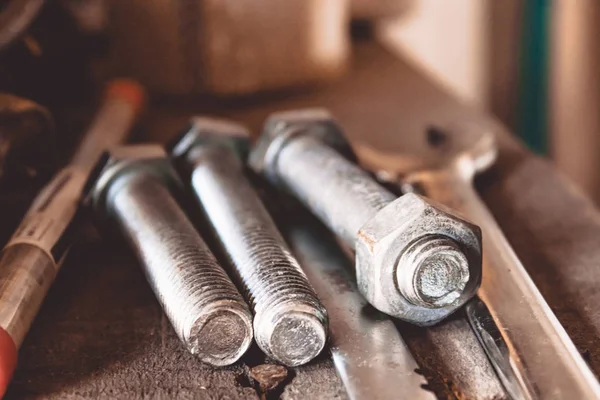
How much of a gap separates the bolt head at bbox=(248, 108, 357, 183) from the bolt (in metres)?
0.02

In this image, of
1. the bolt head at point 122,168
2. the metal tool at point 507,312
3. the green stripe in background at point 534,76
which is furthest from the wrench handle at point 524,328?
the green stripe in background at point 534,76

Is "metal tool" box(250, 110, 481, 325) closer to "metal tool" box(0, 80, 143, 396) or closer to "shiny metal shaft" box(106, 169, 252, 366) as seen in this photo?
"shiny metal shaft" box(106, 169, 252, 366)

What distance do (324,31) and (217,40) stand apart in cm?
15

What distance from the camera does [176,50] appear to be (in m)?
0.90

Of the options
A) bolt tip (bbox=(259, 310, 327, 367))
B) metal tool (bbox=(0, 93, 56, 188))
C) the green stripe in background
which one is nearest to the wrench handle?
bolt tip (bbox=(259, 310, 327, 367))

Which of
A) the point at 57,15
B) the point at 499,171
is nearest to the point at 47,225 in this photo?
the point at 57,15

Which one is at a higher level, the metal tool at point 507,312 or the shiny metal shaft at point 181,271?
the shiny metal shaft at point 181,271

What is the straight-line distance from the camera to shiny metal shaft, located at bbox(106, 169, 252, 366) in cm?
46

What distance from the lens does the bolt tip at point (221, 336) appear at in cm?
46

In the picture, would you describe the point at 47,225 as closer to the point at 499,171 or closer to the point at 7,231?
the point at 7,231

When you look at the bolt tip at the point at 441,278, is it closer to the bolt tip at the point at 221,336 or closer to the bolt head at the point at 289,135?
the bolt tip at the point at 221,336

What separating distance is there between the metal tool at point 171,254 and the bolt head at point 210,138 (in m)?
0.04

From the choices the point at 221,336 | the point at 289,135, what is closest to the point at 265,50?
the point at 289,135

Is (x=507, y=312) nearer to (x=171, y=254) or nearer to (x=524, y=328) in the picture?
(x=524, y=328)
